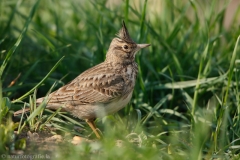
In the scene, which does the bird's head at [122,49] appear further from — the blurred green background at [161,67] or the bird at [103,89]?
the blurred green background at [161,67]

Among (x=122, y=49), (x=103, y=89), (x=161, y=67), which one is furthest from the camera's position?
(x=161, y=67)

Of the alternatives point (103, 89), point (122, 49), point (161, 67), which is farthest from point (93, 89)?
point (161, 67)

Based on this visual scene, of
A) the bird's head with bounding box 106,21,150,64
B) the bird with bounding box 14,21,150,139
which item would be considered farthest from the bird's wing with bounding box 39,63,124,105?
the bird's head with bounding box 106,21,150,64

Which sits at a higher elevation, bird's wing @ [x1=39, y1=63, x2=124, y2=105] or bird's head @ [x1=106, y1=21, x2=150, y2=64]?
bird's head @ [x1=106, y1=21, x2=150, y2=64]

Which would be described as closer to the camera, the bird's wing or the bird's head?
the bird's wing

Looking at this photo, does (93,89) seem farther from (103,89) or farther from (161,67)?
(161,67)

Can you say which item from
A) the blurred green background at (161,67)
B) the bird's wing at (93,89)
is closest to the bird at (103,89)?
the bird's wing at (93,89)

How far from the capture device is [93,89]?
6516 millimetres

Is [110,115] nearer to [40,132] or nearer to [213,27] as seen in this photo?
[40,132]

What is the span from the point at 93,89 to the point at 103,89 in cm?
14

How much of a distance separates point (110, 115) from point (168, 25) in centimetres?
242

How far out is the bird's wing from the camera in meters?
6.37

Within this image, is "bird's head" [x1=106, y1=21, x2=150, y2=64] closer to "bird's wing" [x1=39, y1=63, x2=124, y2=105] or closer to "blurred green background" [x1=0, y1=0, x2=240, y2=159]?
"bird's wing" [x1=39, y1=63, x2=124, y2=105]

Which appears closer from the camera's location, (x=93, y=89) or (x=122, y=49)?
(x=93, y=89)
